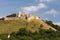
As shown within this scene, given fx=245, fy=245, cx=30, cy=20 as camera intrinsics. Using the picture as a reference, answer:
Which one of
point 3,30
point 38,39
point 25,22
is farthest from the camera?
point 25,22

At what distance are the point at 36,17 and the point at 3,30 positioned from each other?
24.0 metres

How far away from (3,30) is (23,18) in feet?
47.6

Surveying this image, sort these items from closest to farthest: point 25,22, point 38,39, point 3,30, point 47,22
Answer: point 38,39 → point 3,30 → point 25,22 → point 47,22

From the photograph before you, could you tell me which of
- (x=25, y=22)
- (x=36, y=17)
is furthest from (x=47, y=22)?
(x=25, y=22)

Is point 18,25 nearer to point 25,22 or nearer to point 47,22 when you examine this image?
point 25,22

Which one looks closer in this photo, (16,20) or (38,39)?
(38,39)

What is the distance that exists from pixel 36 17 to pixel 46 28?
1170cm

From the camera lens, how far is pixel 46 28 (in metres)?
129

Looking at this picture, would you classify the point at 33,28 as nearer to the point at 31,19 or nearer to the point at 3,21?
the point at 31,19

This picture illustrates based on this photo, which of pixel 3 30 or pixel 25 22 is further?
pixel 25 22

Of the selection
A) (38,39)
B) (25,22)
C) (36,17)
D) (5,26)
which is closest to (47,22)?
(36,17)

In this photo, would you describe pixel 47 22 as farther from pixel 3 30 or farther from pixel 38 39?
pixel 38 39

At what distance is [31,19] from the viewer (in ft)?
437

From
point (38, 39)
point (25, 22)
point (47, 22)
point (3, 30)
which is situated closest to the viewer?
point (38, 39)
